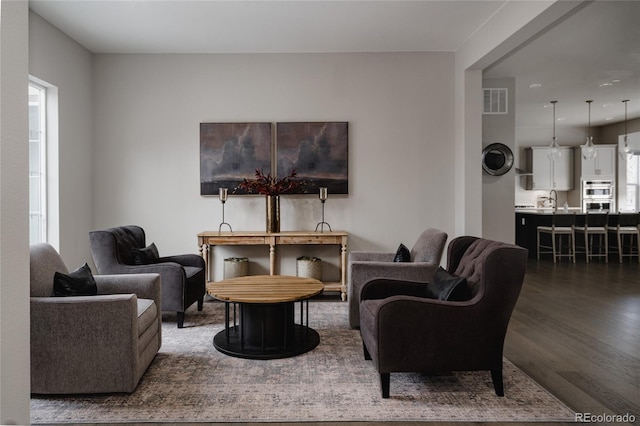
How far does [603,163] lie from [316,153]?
850 centimetres

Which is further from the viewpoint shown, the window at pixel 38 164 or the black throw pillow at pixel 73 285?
the window at pixel 38 164

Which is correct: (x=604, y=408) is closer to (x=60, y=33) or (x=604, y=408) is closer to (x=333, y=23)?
(x=333, y=23)

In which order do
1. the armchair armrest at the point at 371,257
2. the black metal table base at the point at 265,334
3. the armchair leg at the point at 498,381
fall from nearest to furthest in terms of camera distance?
the armchair leg at the point at 498,381 < the black metal table base at the point at 265,334 < the armchair armrest at the point at 371,257

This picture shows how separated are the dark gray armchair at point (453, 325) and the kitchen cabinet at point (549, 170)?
Answer: 9.40 meters

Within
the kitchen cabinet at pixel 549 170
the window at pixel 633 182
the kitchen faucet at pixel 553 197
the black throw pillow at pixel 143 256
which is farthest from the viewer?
the kitchen faucet at pixel 553 197

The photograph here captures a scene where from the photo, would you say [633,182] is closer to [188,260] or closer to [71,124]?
[188,260]

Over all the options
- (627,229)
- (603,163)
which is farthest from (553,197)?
(627,229)

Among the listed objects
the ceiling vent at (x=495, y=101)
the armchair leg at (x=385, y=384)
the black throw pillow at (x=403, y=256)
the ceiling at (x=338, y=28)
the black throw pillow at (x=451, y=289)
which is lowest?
the armchair leg at (x=385, y=384)

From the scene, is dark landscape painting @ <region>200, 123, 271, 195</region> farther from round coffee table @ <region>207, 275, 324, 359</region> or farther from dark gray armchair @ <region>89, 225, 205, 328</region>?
round coffee table @ <region>207, 275, 324, 359</region>

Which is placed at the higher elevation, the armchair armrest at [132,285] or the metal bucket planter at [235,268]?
the armchair armrest at [132,285]

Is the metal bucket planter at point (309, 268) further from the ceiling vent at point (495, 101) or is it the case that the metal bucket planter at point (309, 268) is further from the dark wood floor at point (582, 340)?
the ceiling vent at point (495, 101)

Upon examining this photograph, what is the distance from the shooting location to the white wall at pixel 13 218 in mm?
1310

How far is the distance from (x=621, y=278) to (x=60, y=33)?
785cm

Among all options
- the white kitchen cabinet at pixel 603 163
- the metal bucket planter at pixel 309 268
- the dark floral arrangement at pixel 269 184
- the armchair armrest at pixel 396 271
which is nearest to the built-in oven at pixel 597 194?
the white kitchen cabinet at pixel 603 163
